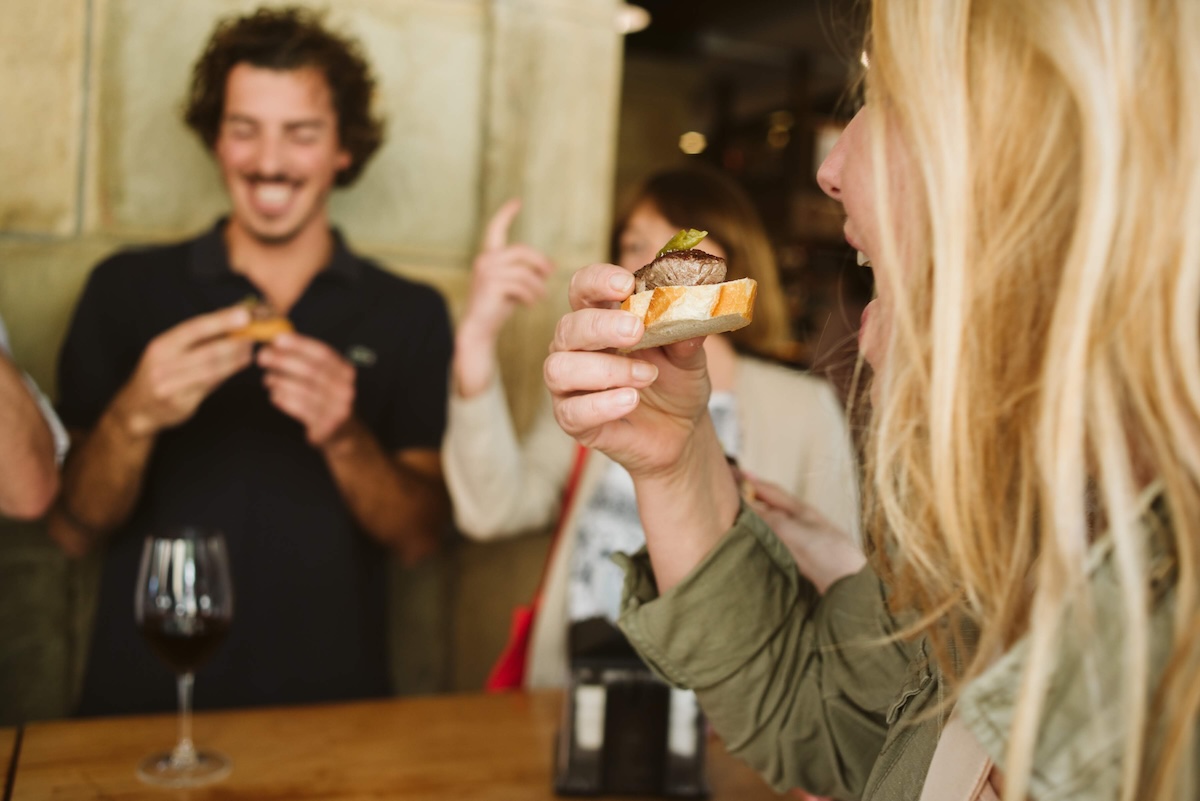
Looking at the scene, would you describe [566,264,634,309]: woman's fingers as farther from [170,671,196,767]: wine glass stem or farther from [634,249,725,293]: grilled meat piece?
[170,671,196,767]: wine glass stem

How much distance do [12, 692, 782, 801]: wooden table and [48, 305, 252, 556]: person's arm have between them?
2.59 feet

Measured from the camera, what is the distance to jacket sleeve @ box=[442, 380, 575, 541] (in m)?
2.37

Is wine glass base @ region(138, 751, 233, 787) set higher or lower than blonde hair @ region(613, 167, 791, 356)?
lower

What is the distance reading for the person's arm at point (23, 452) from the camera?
193cm

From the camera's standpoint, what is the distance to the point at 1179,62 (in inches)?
25.4

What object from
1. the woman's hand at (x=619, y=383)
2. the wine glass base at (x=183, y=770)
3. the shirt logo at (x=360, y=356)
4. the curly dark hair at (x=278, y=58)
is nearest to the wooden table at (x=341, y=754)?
the wine glass base at (x=183, y=770)

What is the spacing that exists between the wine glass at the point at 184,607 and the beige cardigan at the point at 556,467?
956mm

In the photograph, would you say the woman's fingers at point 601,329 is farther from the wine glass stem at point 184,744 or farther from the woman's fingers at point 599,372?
the wine glass stem at point 184,744

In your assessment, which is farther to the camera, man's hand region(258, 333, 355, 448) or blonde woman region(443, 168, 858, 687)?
blonde woman region(443, 168, 858, 687)

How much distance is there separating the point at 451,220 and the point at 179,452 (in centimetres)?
93

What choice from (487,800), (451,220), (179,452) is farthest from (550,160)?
(487,800)

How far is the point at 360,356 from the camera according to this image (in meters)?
2.54

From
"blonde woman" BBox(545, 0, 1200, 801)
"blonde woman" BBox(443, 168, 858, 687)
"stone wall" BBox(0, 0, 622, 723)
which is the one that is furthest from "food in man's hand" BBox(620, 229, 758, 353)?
"stone wall" BBox(0, 0, 622, 723)

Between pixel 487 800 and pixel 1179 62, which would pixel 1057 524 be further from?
pixel 487 800
